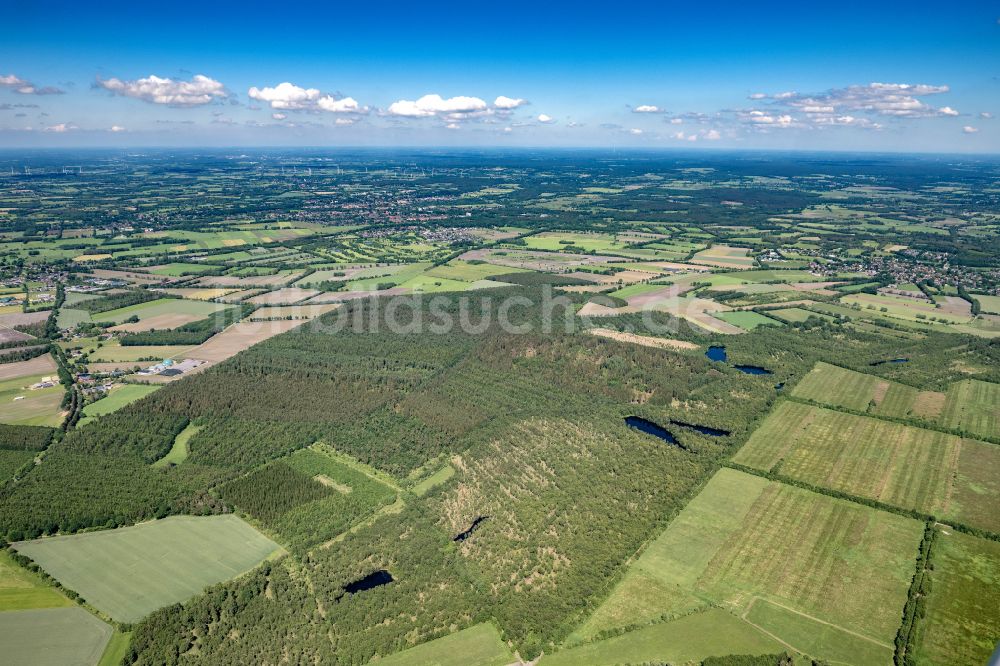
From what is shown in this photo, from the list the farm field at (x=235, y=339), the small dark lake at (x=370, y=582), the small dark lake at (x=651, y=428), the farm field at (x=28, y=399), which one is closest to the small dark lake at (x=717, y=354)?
the small dark lake at (x=651, y=428)

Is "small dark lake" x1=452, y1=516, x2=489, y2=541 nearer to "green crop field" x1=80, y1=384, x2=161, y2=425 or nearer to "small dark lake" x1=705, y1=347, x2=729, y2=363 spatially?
"green crop field" x1=80, y1=384, x2=161, y2=425

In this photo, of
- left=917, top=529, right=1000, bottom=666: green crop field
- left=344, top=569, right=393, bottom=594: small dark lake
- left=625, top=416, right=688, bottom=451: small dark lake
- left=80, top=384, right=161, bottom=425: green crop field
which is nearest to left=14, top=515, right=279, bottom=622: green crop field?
left=344, top=569, right=393, bottom=594: small dark lake

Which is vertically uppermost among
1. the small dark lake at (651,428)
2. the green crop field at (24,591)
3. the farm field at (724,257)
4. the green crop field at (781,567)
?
the farm field at (724,257)

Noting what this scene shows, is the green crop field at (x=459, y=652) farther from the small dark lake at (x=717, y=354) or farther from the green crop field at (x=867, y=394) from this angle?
the small dark lake at (x=717, y=354)

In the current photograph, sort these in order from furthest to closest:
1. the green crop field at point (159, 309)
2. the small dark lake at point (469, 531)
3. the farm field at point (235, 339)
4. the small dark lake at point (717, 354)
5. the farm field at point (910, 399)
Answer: the green crop field at point (159, 309) → the small dark lake at point (717, 354) → the farm field at point (235, 339) → the farm field at point (910, 399) → the small dark lake at point (469, 531)

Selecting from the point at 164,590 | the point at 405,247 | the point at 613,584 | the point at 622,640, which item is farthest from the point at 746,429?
the point at 405,247

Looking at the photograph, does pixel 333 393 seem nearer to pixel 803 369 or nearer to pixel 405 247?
pixel 803 369

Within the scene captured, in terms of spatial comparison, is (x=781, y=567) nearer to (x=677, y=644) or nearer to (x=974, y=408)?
(x=677, y=644)

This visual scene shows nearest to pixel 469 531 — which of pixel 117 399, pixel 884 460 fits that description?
pixel 884 460
